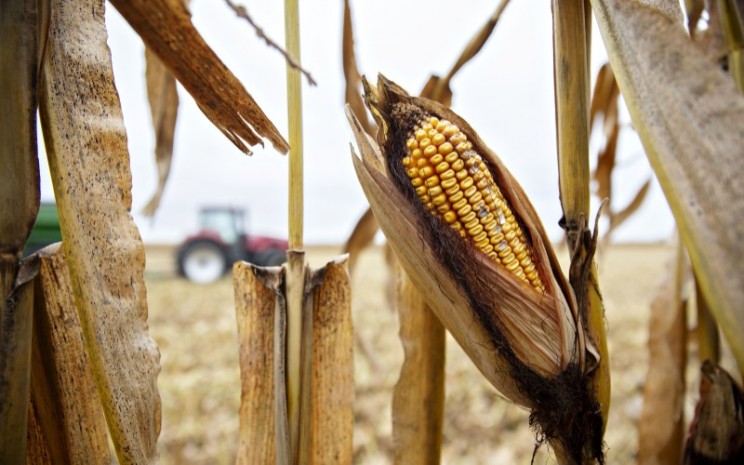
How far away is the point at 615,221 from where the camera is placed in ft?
6.09

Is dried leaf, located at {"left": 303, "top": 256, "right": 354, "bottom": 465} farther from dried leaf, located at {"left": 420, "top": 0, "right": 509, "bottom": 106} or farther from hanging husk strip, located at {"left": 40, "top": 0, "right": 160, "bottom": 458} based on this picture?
dried leaf, located at {"left": 420, "top": 0, "right": 509, "bottom": 106}

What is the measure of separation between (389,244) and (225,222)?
11036 millimetres

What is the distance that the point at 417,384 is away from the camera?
→ 1054 mm

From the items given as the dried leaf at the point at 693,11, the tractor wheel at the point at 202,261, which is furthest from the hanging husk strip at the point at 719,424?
the tractor wheel at the point at 202,261

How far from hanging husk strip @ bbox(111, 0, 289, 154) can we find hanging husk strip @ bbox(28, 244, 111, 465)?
0.96 feet

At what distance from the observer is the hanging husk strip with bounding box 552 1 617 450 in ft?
2.63

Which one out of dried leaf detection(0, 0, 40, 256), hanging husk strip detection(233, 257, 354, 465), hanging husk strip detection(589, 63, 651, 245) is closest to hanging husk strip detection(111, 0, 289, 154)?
dried leaf detection(0, 0, 40, 256)

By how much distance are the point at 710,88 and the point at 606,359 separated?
432mm

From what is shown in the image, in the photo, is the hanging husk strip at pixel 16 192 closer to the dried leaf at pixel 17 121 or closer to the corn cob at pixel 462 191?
the dried leaf at pixel 17 121

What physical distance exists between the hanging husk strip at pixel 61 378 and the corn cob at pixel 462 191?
0.52 m

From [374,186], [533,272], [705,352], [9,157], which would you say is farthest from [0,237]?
[705,352]

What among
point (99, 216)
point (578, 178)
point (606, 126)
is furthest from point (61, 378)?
point (606, 126)

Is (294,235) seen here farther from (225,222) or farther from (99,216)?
(225,222)

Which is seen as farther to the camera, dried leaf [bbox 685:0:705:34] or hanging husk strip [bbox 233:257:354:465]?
dried leaf [bbox 685:0:705:34]
